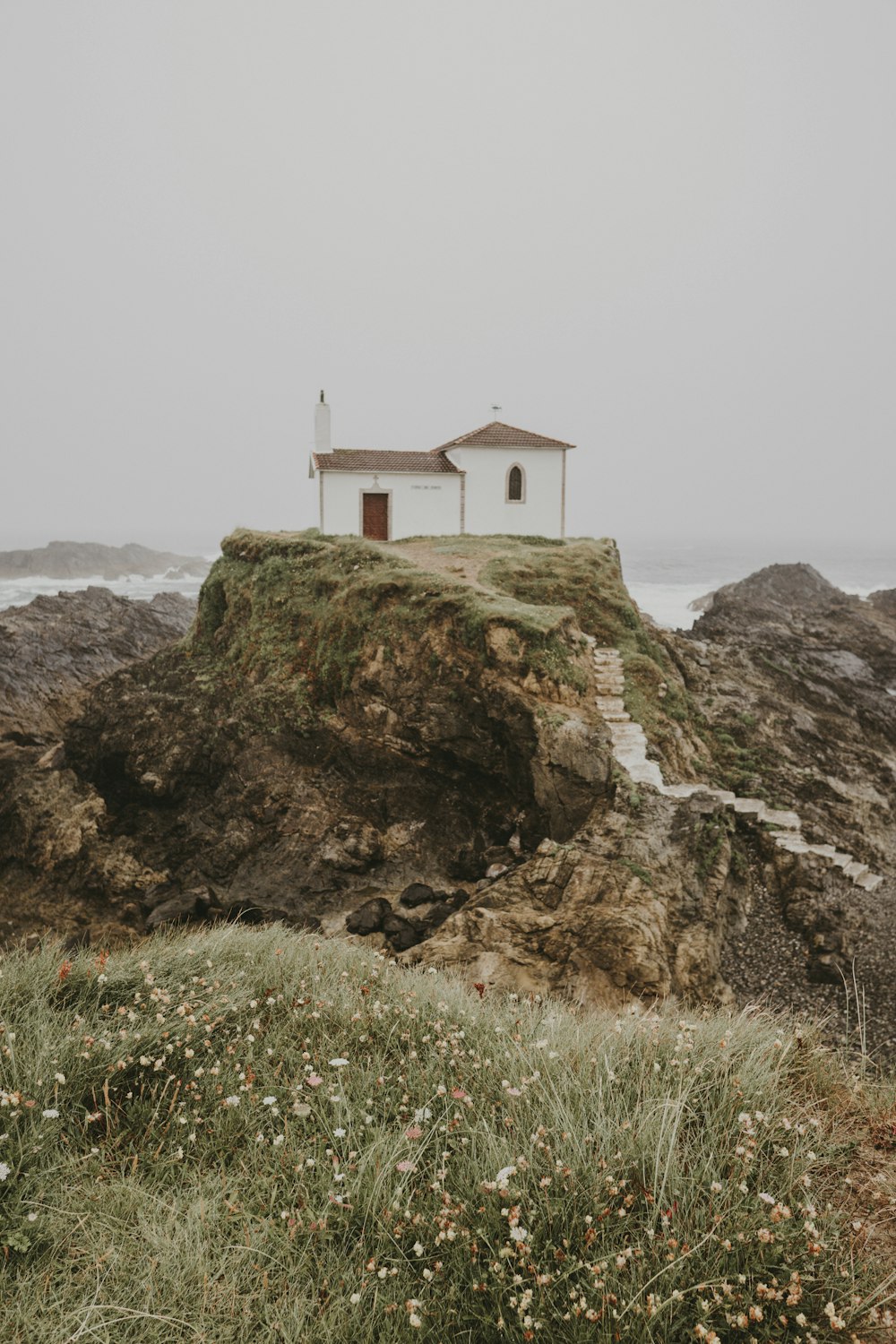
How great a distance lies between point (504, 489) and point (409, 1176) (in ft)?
85.5

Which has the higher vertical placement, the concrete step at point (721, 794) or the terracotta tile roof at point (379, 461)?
the terracotta tile roof at point (379, 461)

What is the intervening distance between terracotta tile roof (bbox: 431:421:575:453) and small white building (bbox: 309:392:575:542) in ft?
0.11

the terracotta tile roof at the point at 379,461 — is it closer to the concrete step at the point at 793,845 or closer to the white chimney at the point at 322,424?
the white chimney at the point at 322,424

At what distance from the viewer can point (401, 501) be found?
2675cm

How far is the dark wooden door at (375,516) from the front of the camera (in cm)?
2669

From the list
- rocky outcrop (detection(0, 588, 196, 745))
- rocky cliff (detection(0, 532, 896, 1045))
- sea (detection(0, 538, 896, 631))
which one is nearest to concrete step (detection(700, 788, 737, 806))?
rocky cliff (detection(0, 532, 896, 1045))

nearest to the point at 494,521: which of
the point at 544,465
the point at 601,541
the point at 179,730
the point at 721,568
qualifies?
the point at 544,465

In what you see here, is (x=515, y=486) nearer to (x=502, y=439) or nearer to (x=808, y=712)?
(x=502, y=439)

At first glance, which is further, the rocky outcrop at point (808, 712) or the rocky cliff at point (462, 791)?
the rocky outcrop at point (808, 712)

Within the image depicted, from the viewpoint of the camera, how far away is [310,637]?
1820cm

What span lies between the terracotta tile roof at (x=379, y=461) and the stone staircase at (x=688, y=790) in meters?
14.0

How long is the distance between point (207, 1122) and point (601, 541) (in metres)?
22.1

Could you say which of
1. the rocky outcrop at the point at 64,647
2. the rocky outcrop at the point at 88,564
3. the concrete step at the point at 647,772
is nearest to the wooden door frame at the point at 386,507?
the rocky outcrop at the point at 64,647

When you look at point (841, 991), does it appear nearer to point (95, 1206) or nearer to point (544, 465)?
point (95, 1206)
